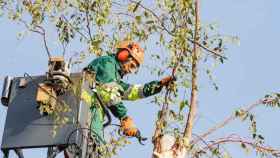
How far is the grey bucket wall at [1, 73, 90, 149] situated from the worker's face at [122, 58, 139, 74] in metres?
1.58

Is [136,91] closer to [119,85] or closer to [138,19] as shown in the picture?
[119,85]

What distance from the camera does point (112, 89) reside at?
8414mm

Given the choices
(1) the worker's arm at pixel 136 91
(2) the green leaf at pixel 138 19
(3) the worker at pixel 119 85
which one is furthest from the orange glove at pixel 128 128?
(2) the green leaf at pixel 138 19

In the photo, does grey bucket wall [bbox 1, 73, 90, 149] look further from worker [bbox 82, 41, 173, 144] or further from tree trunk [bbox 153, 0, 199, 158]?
tree trunk [bbox 153, 0, 199, 158]

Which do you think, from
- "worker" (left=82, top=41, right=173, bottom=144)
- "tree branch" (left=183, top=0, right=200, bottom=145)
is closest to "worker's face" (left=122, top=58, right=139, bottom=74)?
"worker" (left=82, top=41, right=173, bottom=144)

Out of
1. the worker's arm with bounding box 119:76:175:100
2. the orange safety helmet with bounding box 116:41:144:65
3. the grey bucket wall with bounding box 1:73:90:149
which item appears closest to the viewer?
the grey bucket wall with bounding box 1:73:90:149

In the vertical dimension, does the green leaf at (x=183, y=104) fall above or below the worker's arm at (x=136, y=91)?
below

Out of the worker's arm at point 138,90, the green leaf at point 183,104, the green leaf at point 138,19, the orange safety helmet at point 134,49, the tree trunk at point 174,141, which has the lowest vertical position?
the tree trunk at point 174,141

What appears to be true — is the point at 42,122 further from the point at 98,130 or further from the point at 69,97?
the point at 98,130

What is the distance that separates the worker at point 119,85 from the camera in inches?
330

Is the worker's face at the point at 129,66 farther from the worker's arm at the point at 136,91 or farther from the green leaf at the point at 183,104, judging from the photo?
the green leaf at the point at 183,104

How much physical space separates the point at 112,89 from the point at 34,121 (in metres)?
1.05

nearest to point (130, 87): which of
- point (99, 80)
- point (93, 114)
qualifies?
point (99, 80)

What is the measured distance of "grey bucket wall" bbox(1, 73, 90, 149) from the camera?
7543 millimetres
